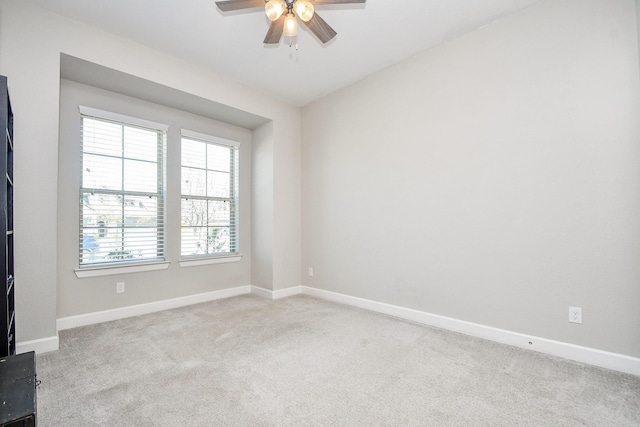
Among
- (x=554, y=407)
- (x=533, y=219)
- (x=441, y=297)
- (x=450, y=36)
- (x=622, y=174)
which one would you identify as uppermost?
(x=450, y=36)

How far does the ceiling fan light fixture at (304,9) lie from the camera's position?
214cm

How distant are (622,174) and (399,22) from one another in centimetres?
222

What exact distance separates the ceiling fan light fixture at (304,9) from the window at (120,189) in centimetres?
254

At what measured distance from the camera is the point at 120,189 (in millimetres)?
3555

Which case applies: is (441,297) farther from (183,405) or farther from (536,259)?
(183,405)

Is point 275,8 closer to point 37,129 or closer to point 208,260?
point 37,129

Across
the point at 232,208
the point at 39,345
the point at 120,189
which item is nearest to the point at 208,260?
the point at 232,208

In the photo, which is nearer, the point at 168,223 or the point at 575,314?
the point at 575,314

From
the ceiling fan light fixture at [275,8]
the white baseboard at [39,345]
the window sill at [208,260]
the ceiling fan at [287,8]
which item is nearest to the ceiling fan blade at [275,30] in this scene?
the ceiling fan at [287,8]

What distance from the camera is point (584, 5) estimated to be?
237cm

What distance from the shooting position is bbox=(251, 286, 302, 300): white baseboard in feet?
14.4

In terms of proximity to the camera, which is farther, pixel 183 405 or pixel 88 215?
pixel 88 215

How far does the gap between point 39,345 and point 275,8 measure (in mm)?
3314

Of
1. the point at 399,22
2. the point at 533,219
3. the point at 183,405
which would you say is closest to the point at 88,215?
the point at 183,405
